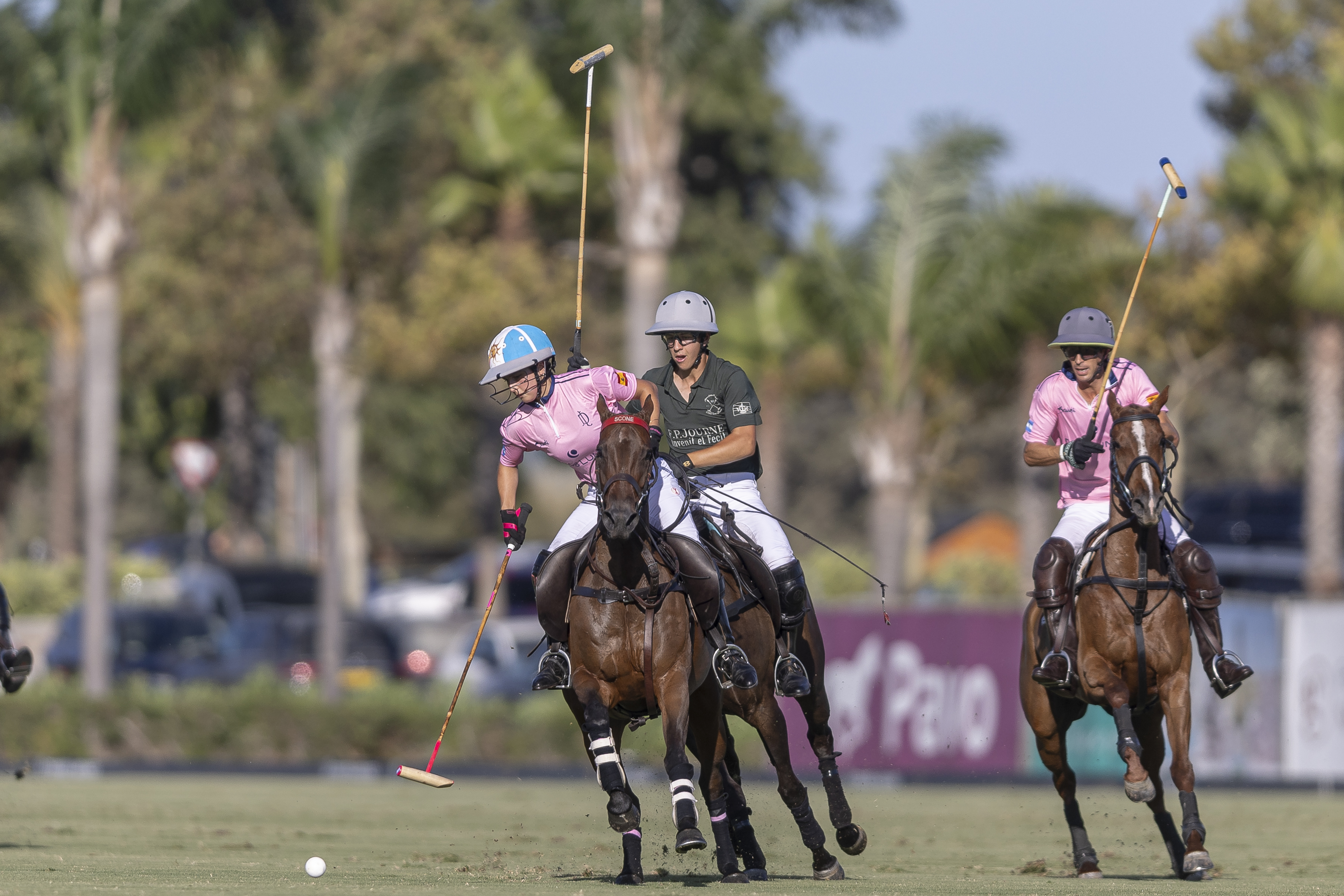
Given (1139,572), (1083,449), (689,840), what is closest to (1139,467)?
(1083,449)

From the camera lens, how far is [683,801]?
920cm

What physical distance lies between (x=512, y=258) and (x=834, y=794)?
25.0 m

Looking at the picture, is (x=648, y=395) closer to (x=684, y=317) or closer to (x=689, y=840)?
(x=684, y=317)

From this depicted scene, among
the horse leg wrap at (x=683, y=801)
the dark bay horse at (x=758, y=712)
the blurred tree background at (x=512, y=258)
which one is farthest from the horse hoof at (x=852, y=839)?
the blurred tree background at (x=512, y=258)

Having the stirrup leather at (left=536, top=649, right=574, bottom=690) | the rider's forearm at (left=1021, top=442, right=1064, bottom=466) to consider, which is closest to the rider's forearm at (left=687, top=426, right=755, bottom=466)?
the stirrup leather at (left=536, top=649, right=574, bottom=690)

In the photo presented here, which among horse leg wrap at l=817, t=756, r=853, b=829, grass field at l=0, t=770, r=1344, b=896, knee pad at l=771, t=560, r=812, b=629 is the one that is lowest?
grass field at l=0, t=770, r=1344, b=896

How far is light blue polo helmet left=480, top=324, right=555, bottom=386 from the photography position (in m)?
10.1

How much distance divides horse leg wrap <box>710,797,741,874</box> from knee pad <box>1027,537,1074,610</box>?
1.93 meters

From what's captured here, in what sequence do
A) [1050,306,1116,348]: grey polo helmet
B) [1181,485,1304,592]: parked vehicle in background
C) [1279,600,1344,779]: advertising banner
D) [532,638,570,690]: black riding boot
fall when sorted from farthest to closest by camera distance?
1. [1181,485,1304,592]: parked vehicle in background
2. [1279,600,1344,779]: advertising banner
3. [1050,306,1116,348]: grey polo helmet
4. [532,638,570,690]: black riding boot

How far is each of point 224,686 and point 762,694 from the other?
15726mm

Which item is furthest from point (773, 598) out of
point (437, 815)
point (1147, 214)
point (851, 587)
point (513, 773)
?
point (851, 587)

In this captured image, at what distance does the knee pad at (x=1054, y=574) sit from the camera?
10797 mm

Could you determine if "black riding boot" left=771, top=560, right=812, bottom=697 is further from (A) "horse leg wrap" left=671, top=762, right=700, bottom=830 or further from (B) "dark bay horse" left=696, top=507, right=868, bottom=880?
(A) "horse leg wrap" left=671, top=762, right=700, bottom=830

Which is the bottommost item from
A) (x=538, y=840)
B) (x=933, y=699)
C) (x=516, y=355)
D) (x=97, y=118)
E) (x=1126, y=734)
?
(x=538, y=840)
